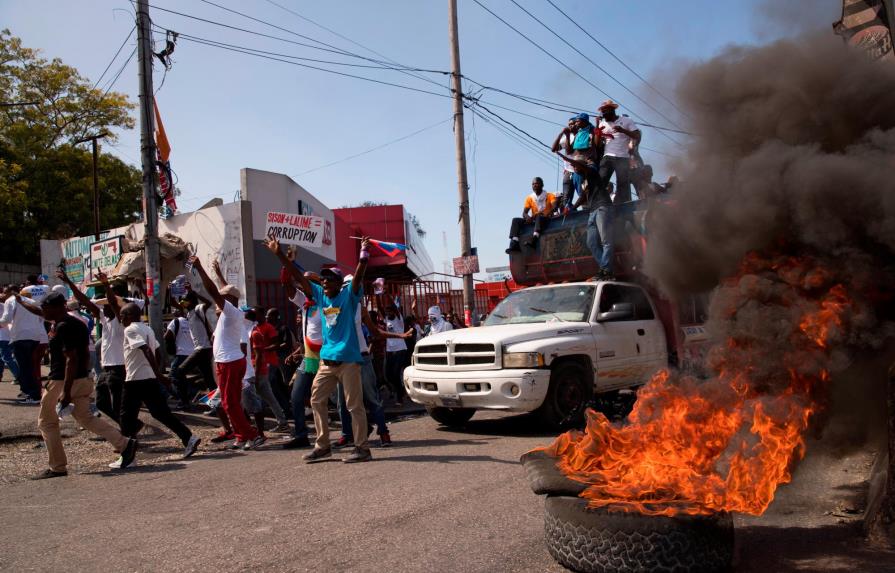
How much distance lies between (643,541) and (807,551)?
1.16 metres

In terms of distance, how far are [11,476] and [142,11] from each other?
792 centimetres

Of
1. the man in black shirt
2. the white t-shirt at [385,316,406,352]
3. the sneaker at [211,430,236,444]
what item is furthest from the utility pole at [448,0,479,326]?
the man in black shirt

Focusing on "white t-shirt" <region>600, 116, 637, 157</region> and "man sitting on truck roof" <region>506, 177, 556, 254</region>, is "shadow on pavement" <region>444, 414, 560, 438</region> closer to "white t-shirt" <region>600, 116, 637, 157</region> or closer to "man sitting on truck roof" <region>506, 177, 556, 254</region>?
"man sitting on truck roof" <region>506, 177, 556, 254</region>

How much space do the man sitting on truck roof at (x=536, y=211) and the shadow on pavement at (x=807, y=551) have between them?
19.9ft

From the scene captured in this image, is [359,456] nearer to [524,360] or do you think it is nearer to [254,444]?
[254,444]

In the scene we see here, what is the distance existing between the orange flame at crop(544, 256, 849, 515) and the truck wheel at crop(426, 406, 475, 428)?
A: 478 centimetres

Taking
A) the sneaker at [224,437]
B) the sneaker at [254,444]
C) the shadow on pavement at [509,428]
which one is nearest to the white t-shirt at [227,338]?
the sneaker at [254,444]

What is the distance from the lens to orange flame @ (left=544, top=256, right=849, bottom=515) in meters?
3.38

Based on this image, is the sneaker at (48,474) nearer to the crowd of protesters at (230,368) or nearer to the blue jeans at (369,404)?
the crowd of protesters at (230,368)

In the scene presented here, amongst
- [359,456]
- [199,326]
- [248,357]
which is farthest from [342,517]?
[199,326]

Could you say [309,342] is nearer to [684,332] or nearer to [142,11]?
[684,332]

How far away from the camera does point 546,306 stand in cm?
878

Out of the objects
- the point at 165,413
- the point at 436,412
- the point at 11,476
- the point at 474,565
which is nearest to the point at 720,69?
the point at 474,565

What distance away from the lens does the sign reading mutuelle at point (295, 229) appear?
15.1 metres
